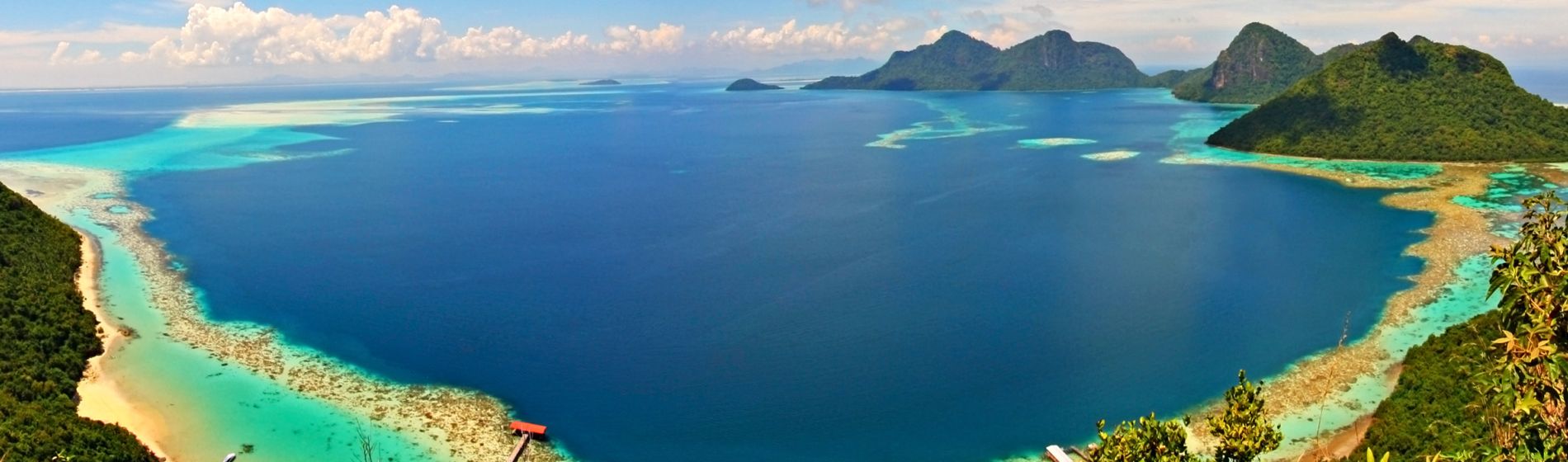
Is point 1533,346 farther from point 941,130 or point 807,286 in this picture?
point 941,130

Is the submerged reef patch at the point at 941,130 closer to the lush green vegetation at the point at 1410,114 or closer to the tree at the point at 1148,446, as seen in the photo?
the lush green vegetation at the point at 1410,114

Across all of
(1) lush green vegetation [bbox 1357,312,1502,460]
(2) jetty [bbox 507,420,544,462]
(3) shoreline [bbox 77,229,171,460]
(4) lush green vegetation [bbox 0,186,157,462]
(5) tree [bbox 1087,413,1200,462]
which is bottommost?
(3) shoreline [bbox 77,229,171,460]

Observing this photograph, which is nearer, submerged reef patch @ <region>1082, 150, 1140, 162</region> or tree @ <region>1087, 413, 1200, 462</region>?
tree @ <region>1087, 413, 1200, 462</region>

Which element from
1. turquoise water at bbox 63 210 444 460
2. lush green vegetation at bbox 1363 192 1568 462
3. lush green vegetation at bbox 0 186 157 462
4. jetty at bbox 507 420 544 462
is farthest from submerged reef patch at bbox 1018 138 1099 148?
lush green vegetation at bbox 1363 192 1568 462

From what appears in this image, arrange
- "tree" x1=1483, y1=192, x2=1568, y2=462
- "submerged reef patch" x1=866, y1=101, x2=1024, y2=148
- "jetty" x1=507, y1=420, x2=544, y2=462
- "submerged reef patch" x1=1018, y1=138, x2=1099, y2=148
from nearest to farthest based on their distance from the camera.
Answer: "tree" x1=1483, y1=192, x2=1568, y2=462 < "jetty" x1=507, y1=420, x2=544, y2=462 < "submerged reef patch" x1=1018, y1=138, x2=1099, y2=148 < "submerged reef patch" x1=866, y1=101, x2=1024, y2=148

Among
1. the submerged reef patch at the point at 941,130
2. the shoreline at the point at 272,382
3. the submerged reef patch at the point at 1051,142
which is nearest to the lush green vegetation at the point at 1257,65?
the submerged reef patch at the point at 941,130

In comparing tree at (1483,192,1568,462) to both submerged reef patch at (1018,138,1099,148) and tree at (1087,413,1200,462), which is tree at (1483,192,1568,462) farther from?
submerged reef patch at (1018,138,1099,148)

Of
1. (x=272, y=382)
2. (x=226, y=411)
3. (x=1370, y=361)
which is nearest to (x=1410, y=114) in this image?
(x=1370, y=361)
